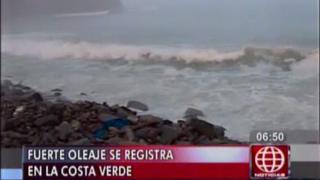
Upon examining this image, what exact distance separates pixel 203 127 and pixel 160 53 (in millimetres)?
314

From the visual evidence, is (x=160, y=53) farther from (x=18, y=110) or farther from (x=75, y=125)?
(x=18, y=110)

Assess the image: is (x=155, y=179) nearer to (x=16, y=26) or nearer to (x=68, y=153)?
(x=68, y=153)

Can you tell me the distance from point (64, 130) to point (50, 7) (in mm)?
455

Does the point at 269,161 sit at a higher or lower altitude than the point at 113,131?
lower

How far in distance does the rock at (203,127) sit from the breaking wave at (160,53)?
21 centimetres

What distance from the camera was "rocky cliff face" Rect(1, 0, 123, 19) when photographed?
3.00m

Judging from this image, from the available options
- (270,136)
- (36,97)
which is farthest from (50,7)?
(270,136)

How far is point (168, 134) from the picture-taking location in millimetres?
2994

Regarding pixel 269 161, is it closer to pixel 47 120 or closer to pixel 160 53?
pixel 160 53

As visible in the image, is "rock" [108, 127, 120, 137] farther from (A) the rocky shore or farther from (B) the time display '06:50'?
(B) the time display '06:50'

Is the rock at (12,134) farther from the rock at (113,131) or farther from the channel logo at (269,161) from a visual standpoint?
the channel logo at (269,161)

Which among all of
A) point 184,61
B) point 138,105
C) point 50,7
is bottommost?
point 138,105

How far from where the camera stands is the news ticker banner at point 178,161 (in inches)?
117

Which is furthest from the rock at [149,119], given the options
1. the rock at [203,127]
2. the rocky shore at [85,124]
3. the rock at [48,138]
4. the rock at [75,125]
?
the rock at [48,138]
